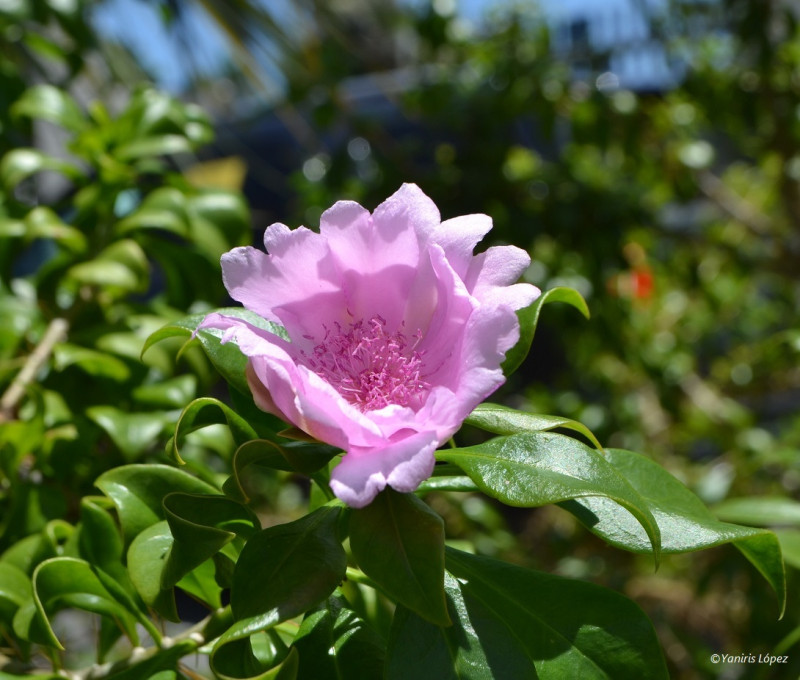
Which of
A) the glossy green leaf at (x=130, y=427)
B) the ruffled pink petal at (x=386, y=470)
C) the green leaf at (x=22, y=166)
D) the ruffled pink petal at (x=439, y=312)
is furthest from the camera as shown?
the green leaf at (x=22, y=166)

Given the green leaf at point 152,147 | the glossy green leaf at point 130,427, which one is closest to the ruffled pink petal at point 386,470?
the glossy green leaf at point 130,427

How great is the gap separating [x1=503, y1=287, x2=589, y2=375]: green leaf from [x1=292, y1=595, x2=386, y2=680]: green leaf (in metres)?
0.24

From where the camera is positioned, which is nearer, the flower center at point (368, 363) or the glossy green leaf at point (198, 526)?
the glossy green leaf at point (198, 526)

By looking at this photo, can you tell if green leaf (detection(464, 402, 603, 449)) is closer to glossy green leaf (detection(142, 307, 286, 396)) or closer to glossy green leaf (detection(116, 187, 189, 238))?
glossy green leaf (detection(142, 307, 286, 396))

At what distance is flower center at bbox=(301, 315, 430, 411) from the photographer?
29.7 inches

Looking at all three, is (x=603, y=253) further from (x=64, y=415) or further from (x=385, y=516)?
(x=385, y=516)

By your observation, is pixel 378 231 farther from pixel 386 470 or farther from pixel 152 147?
pixel 152 147

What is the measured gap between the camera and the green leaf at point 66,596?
76 cm

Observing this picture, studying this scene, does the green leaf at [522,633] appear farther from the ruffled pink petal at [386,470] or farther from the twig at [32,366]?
the twig at [32,366]

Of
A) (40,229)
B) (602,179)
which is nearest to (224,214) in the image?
(40,229)

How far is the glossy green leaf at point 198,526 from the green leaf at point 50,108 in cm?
85

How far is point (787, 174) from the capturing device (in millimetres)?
2621

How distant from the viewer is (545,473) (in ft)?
2.05

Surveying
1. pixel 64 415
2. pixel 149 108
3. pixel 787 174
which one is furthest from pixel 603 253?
pixel 64 415
